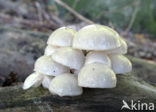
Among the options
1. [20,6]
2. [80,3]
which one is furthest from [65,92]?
[20,6]

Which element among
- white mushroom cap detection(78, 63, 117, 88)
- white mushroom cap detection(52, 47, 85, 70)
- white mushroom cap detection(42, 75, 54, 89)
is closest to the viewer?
white mushroom cap detection(78, 63, 117, 88)

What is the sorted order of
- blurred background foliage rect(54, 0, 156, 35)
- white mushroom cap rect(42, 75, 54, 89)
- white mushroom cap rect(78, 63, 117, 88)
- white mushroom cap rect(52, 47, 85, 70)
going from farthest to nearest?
blurred background foliage rect(54, 0, 156, 35) < white mushroom cap rect(42, 75, 54, 89) < white mushroom cap rect(52, 47, 85, 70) < white mushroom cap rect(78, 63, 117, 88)

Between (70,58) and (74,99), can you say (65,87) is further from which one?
(70,58)

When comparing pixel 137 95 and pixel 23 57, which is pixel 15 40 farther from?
pixel 137 95

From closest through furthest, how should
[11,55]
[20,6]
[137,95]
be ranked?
[137,95], [11,55], [20,6]

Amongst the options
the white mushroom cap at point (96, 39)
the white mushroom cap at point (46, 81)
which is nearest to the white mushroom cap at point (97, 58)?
the white mushroom cap at point (96, 39)

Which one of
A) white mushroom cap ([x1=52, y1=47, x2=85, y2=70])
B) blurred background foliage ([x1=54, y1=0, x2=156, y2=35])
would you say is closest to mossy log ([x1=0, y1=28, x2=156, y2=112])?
white mushroom cap ([x1=52, y1=47, x2=85, y2=70])

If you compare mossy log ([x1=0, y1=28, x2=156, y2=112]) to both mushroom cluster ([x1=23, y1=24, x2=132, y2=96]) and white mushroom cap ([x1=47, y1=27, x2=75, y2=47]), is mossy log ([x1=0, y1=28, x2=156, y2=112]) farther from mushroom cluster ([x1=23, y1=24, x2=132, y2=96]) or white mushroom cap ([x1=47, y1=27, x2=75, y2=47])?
white mushroom cap ([x1=47, y1=27, x2=75, y2=47])
